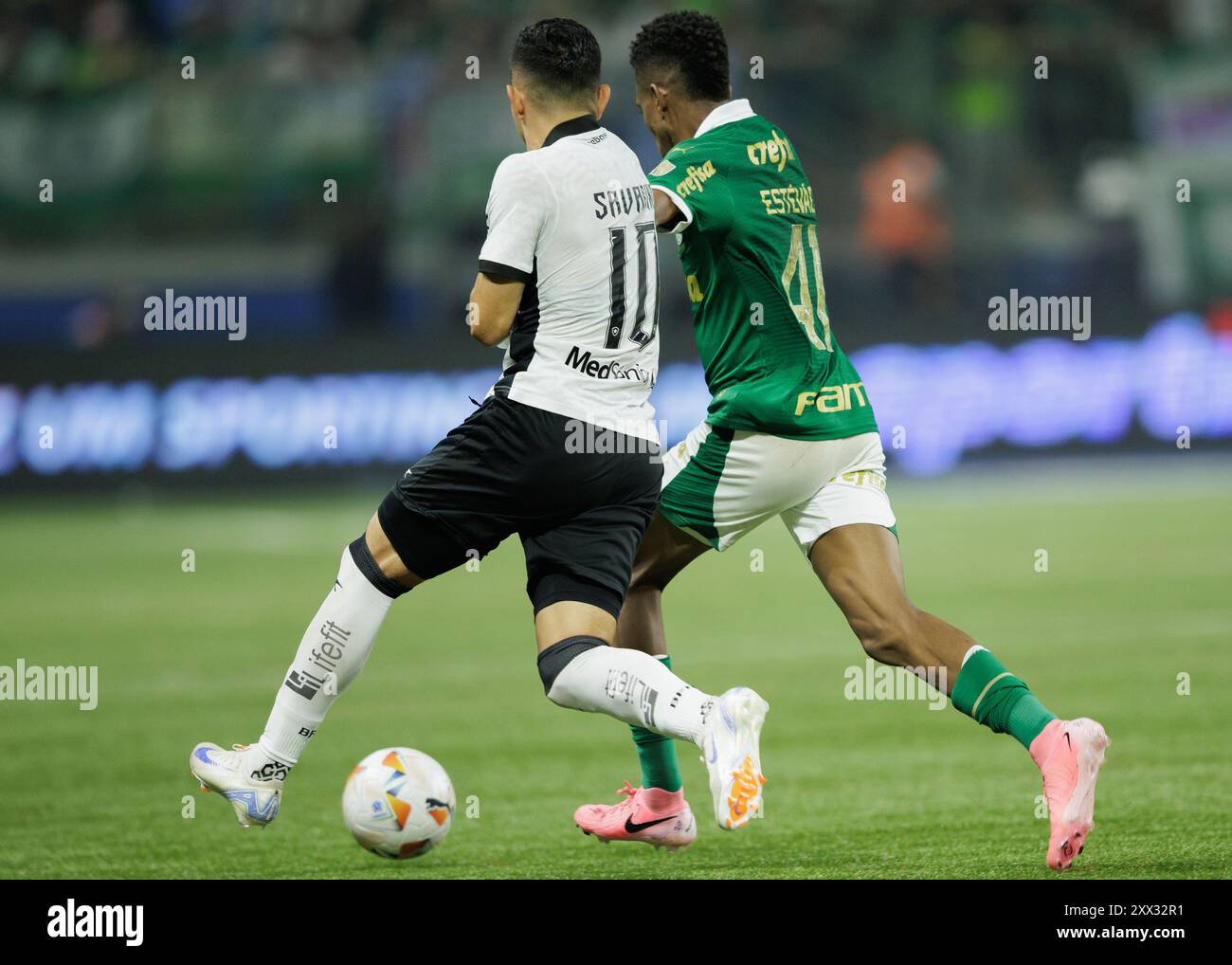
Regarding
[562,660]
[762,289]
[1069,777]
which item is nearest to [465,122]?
[762,289]

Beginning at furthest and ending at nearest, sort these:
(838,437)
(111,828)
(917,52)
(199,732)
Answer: (917,52)
(199,732)
(111,828)
(838,437)

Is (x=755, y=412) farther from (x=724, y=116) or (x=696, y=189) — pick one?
(x=724, y=116)

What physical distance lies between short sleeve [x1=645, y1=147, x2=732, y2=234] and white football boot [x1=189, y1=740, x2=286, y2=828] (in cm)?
187

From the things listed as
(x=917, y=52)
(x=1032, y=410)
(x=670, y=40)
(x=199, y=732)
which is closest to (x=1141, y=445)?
(x=1032, y=410)

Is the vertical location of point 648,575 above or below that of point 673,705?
above

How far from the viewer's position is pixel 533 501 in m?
4.65

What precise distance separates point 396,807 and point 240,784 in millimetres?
442

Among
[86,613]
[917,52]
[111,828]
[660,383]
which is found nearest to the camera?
[111,828]

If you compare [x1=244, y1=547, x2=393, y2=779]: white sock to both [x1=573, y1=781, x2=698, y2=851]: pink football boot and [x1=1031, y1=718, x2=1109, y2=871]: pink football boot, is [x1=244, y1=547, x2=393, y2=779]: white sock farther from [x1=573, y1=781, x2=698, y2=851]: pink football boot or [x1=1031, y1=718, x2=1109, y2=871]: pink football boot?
[x1=1031, y1=718, x2=1109, y2=871]: pink football boot

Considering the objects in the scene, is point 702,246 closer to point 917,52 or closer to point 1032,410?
point 1032,410

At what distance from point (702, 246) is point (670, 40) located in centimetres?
62

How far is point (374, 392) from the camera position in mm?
15008

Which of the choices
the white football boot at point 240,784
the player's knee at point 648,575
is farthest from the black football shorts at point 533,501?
the white football boot at point 240,784

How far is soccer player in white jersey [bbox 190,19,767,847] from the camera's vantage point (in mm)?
4539
